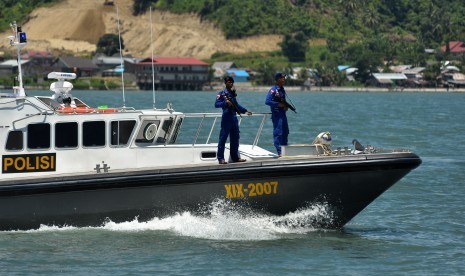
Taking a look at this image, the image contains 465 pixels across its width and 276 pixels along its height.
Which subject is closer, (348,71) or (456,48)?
(348,71)

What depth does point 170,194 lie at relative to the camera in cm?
1742

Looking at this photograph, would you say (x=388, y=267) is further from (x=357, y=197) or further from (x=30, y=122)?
(x=30, y=122)

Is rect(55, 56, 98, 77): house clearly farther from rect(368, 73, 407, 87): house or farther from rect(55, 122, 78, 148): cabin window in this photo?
rect(55, 122, 78, 148): cabin window

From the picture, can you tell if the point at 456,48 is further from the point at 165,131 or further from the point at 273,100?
the point at 165,131

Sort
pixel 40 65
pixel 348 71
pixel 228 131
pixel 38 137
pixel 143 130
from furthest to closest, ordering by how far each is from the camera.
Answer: pixel 348 71 < pixel 40 65 < pixel 143 130 < pixel 38 137 < pixel 228 131

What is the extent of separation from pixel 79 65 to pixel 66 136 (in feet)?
437

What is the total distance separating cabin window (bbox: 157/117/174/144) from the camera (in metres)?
17.8

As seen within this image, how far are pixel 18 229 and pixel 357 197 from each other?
6.11m

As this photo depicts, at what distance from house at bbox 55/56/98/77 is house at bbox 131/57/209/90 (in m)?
7.42

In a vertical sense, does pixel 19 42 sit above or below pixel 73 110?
above

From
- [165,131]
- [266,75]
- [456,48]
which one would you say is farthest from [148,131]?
[456,48]

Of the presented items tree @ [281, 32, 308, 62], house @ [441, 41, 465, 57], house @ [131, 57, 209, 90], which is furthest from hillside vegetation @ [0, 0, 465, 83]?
house @ [131, 57, 209, 90]

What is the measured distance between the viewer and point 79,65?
488 ft

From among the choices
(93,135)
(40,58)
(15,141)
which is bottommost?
(40,58)
